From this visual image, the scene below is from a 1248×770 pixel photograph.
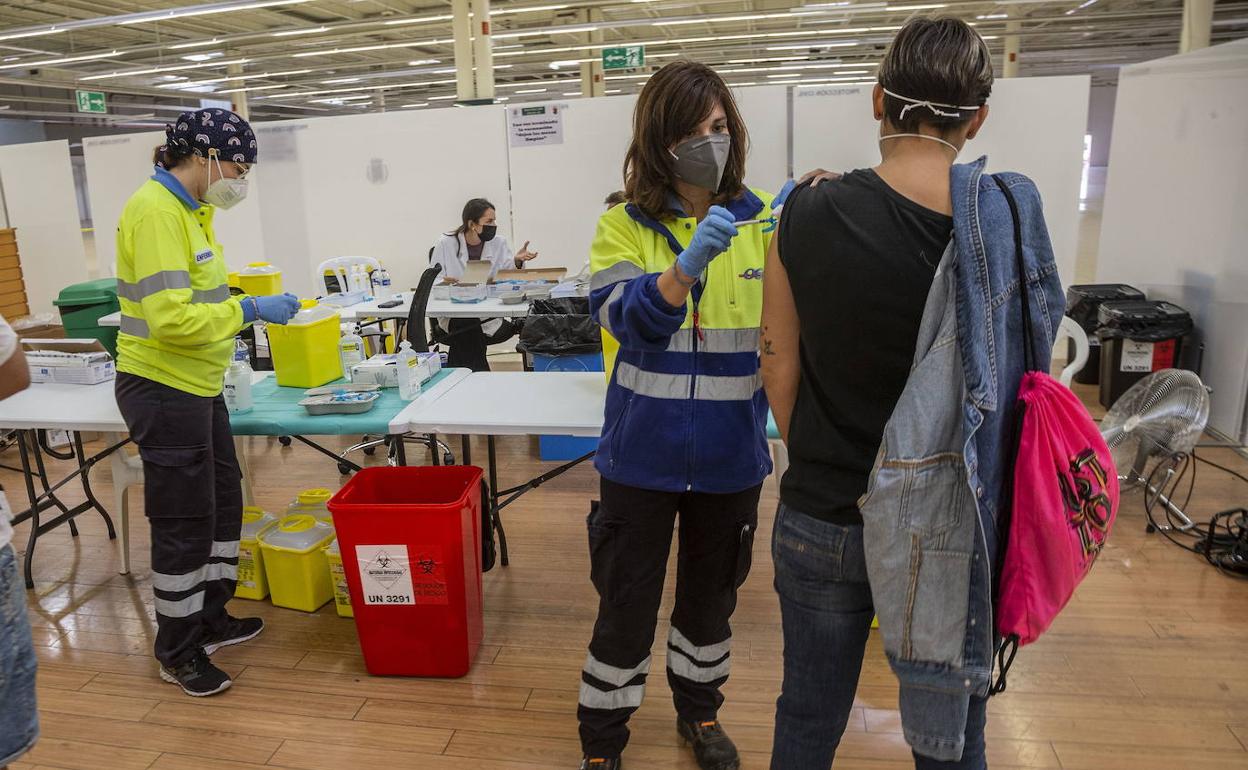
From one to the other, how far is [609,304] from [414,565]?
43.7 inches

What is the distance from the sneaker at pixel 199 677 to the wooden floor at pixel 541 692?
0.11 feet

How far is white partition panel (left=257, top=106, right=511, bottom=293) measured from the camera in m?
6.72

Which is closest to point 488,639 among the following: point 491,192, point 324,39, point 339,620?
point 339,620

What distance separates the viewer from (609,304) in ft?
5.23

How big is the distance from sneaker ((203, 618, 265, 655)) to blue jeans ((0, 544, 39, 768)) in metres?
1.40

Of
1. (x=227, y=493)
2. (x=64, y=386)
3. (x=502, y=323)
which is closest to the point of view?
(x=227, y=493)

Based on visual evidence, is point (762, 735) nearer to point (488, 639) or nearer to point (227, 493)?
point (488, 639)

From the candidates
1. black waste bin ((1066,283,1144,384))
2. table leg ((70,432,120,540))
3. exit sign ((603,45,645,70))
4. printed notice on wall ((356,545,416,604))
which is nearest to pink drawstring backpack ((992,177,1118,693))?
printed notice on wall ((356,545,416,604))

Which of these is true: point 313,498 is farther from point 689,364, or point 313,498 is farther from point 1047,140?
point 1047,140

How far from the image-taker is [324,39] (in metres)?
11.4

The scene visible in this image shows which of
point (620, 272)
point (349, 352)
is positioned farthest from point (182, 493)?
point (620, 272)

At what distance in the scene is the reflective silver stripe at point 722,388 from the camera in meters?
1.65

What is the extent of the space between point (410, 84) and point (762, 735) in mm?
15960

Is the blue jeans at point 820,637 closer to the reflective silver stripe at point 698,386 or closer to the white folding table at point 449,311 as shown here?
the reflective silver stripe at point 698,386
